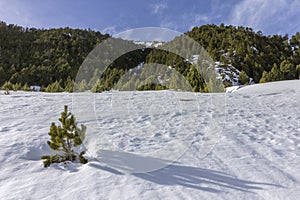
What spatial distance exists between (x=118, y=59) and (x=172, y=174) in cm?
1399

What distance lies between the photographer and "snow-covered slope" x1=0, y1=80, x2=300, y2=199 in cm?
238

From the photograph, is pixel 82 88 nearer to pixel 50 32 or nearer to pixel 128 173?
pixel 128 173

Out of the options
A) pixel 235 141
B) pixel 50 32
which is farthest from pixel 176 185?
pixel 50 32

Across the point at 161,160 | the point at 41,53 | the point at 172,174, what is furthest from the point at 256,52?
the point at 41,53

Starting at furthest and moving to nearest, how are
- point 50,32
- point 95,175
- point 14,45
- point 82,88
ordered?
point 50,32 < point 14,45 < point 82,88 < point 95,175

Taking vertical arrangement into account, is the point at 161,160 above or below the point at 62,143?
below

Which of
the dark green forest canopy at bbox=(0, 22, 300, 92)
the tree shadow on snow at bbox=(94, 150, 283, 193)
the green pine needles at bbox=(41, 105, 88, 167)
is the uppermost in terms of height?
the dark green forest canopy at bbox=(0, 22, 300, 92)

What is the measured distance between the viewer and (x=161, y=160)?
10.6ft

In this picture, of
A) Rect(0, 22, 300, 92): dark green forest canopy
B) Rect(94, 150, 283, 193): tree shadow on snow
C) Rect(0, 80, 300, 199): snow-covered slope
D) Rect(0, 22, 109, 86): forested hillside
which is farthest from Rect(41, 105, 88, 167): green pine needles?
Rect(0, 22, 109, 86): forested hillside

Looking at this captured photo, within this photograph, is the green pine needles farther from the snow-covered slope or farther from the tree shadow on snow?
the tree shadow on snow

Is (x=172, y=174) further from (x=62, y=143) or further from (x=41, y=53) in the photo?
(x=41, y=53)

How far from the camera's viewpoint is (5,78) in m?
22.0

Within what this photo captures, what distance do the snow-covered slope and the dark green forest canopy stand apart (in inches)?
261

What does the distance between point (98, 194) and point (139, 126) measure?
2720mm
